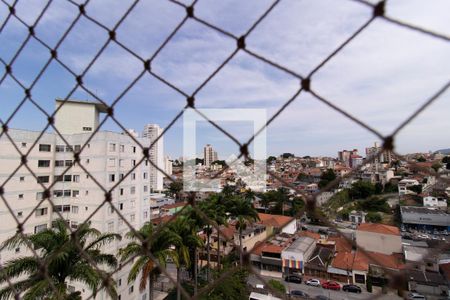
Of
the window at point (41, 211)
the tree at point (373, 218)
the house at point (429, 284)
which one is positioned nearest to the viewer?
the window at point (41, 211)

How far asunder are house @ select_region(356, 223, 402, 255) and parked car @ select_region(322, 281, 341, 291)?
2.40 meters

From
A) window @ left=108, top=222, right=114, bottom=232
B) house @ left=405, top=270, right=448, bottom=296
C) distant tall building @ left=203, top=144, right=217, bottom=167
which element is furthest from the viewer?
distant tall building @ left=203, top=144, right=217, bottom=167

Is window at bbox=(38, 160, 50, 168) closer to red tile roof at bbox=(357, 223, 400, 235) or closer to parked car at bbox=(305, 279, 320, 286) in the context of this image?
parked car at bbox=(305, 279, 320, 286)

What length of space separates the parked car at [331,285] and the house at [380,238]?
2.40 meters

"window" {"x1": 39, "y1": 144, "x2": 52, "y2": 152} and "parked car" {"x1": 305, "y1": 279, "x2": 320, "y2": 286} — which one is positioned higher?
"window" {"x1": 39, "y1": 144, "x2": 52, "y2": 152}

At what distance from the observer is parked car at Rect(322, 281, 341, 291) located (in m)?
8.76

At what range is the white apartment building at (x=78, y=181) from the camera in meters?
6.50

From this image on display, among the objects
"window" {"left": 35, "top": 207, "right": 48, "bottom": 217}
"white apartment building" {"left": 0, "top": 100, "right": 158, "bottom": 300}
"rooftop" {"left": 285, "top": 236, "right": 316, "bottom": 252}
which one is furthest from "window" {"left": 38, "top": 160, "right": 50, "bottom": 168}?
"rooftop" {"left": 285, "top": 236, "right": 316, "bottom": 252}

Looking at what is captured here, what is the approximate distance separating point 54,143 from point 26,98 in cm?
793

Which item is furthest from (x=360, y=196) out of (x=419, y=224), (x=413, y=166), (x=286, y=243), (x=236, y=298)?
(x=413, y=166)

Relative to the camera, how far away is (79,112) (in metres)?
8.52

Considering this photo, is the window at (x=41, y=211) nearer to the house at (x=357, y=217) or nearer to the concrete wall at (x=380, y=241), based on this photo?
the concrete wall at (x=380, y=241)

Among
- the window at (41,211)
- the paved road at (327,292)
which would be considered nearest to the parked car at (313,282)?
the paved road at (327,292)

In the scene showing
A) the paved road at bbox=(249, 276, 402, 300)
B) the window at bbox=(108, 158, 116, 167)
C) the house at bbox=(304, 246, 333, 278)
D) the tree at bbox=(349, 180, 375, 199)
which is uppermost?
the window at bbox=(108, 158, 116, 167)
